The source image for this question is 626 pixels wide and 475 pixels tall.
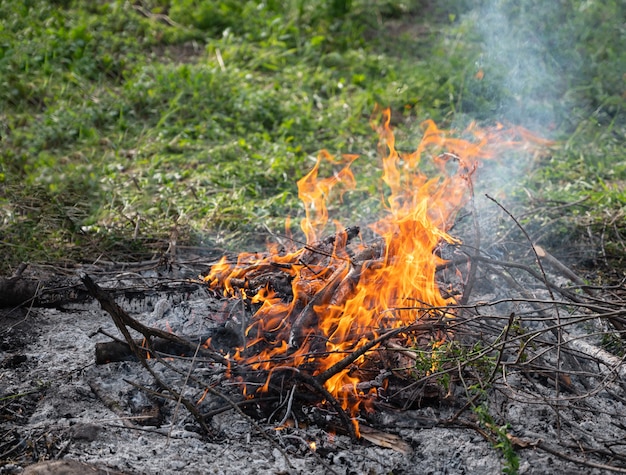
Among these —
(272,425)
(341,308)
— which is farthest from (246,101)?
(272,425)

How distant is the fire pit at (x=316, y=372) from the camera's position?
10.2 ft

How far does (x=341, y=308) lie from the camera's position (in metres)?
3.70

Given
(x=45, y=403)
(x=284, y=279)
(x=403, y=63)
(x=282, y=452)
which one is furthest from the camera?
(x=403, y=63)

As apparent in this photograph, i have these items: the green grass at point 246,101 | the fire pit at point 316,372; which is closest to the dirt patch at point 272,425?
the fire pit at point 316,372

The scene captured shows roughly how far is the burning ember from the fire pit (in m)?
0.01

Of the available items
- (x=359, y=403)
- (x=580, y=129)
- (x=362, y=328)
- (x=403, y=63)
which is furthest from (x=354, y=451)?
(x=403, y=63)

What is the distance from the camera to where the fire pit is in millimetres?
3105

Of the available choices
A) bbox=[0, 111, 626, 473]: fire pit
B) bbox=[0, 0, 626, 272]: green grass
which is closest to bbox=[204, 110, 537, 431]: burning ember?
bbox=[0, 111, 626, 473]: fire pit

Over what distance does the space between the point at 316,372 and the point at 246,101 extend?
4.90 m

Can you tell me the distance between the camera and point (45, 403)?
343cm

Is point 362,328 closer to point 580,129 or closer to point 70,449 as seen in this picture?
point 70,449

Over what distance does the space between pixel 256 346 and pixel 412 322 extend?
848 millimetres

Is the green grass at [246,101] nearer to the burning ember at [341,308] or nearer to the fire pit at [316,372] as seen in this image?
the fire pit at [316,372]

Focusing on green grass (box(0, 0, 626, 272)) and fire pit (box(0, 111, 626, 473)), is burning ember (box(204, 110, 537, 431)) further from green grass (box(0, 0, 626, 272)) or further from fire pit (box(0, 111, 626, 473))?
green grass (box(0, 0, 626, 272))
